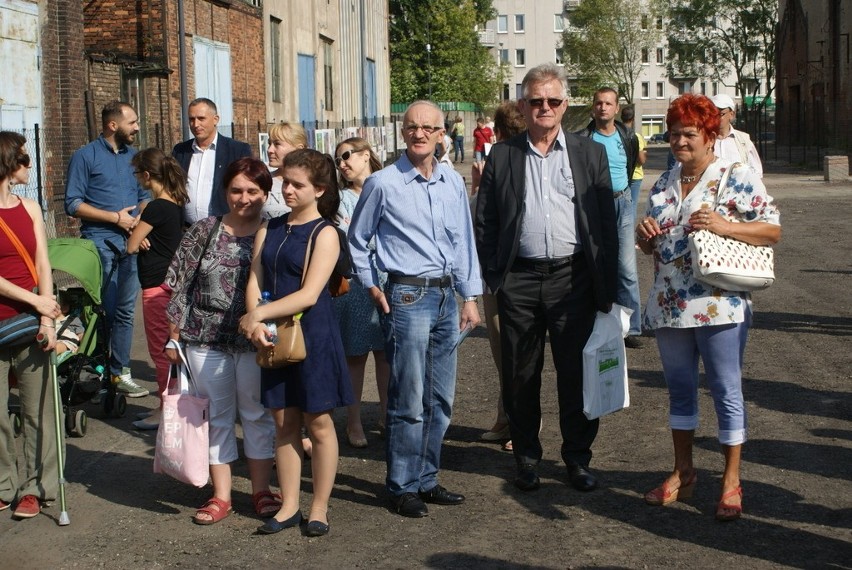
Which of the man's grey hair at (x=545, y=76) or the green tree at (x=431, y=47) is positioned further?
the green tree at (x=431, y=47)

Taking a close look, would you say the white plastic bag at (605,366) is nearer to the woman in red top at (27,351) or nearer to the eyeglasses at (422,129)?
the eyeglasses at (422,129)

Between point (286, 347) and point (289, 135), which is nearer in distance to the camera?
point (286, 347)

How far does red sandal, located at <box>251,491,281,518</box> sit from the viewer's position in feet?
20.0

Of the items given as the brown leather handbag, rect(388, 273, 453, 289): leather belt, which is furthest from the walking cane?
rect(388, 273, 453, 289): leather belt

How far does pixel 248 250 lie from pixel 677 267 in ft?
7.03

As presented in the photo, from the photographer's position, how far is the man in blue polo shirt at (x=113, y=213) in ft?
29.8

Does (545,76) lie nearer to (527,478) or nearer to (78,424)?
A: (527,478)

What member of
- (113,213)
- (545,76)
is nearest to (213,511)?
(545,76)

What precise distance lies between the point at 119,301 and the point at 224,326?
10.9 ft

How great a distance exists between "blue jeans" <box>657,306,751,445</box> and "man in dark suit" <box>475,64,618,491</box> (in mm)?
524

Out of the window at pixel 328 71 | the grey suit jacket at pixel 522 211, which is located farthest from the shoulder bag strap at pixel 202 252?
the window at pixel 328 71

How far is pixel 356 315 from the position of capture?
731 cm

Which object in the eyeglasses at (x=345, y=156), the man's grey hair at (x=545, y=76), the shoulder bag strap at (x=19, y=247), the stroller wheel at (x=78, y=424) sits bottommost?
the stroller wheel at (x=78, y=424)

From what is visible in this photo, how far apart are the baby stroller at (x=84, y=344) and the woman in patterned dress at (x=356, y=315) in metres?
1.79
